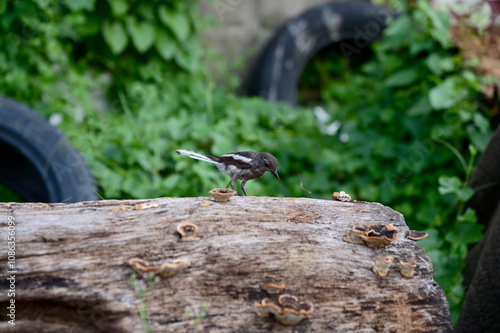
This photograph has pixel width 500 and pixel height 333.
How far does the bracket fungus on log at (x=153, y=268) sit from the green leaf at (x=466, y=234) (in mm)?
2215

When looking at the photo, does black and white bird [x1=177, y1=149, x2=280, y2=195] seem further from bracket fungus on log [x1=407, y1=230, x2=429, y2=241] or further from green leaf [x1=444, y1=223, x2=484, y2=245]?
green leaf [x1=444, y1=223, x2=484, y2=245]

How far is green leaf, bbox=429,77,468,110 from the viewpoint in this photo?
4.23 m

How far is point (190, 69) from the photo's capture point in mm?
6223

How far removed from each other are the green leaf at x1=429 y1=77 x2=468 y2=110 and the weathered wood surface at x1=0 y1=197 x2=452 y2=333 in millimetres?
2340

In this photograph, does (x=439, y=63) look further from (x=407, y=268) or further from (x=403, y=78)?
(x=407, y=268)

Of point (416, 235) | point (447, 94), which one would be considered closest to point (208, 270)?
point (416, 235)

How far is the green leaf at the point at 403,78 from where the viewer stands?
4.90 meters

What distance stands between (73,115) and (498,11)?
15.9 feet

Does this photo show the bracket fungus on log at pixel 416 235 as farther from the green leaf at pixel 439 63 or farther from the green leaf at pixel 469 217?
the green leaf at pixel 439 63

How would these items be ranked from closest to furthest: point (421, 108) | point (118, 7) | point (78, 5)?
point (421, 108)
point (78, 5)
point (118, 7)

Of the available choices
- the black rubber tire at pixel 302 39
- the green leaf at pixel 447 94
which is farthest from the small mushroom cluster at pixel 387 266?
the black rubber tire at pixel 302 39

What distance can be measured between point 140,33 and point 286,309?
4943 mm

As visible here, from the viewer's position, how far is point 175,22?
6.02 metres

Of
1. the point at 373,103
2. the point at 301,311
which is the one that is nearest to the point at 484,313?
the point at 301,311
